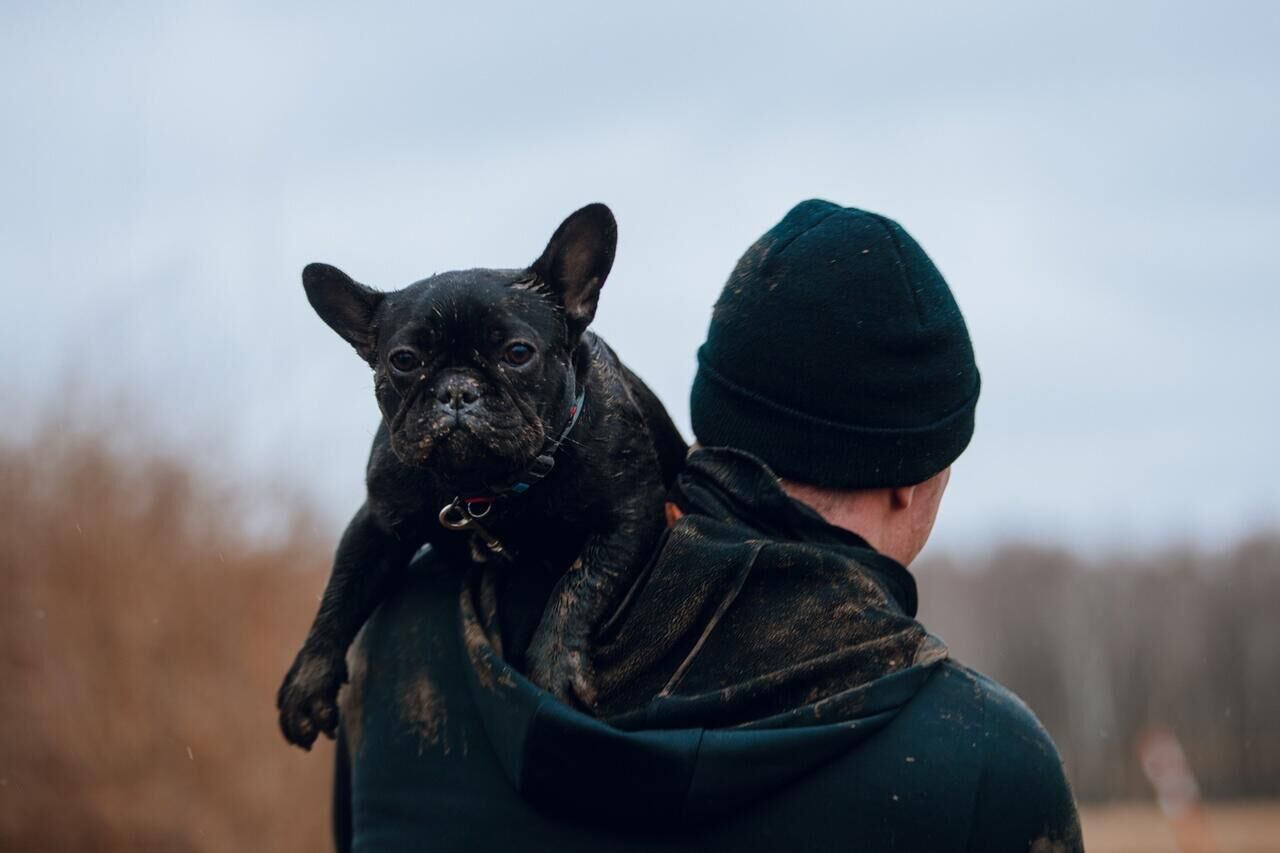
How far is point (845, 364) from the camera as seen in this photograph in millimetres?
2730

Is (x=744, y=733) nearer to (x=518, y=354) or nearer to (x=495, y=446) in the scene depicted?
(x=495, y=446)

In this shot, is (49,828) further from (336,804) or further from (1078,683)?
(1078,683)

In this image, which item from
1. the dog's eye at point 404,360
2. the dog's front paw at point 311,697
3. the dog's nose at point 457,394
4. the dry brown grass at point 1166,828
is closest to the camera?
the dog's nose at point 457,394

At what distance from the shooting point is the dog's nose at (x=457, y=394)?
2959mm

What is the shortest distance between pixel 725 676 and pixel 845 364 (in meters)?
0.63

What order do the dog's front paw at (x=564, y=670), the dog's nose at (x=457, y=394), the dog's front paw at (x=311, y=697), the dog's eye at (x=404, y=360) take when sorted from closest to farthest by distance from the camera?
the dog's front paw at (x=564, y=670), the dog's nose at (x=457, y=394), the dog's eye at (x=404, y=360), the dog's front paw at (x=311, y=697)

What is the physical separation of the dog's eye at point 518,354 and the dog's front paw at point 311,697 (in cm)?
79

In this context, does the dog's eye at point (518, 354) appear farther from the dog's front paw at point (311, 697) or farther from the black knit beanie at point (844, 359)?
the dog's front paw at point (311, 697)

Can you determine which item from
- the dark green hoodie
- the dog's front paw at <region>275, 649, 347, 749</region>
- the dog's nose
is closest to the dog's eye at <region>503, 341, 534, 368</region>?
the dog's nose

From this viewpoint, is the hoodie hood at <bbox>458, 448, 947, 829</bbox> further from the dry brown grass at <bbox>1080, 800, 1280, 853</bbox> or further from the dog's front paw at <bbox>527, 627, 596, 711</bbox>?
the dry brown grass at <bbox>1080, 800, 1280, 853</bbox>

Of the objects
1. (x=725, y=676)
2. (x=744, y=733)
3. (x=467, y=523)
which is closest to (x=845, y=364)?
(x=725, y=676)

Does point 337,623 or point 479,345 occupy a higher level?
point 479,345

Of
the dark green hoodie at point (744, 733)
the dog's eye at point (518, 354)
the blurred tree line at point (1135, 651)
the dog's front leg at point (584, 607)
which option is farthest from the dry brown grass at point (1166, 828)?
the dark green hoodie at point (744, 733)

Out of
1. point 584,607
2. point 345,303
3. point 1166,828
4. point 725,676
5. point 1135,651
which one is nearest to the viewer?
point 725,676
